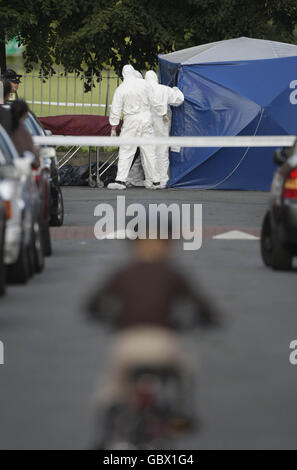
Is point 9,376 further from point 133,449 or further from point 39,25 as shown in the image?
point 39,25

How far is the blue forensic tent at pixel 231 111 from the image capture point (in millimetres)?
26641

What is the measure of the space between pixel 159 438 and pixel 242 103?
79.5 ft

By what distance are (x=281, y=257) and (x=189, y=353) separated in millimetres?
10485

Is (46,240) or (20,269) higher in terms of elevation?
(20,269)

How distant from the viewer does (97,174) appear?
27016 millimetres

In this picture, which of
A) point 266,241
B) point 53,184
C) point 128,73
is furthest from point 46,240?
point 128,73

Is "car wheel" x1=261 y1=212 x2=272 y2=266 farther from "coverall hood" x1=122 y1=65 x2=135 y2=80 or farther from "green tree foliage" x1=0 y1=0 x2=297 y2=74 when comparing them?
"green tree foliage" x1=0 y1=0 x2=297 y2=74

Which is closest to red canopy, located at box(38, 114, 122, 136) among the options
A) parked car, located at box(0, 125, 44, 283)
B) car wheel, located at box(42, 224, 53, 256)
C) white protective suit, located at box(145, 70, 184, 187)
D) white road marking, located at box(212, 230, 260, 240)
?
white protective suit, located at box(145, 70, 184, 187)

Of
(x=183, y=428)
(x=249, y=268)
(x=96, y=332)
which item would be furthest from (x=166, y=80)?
(x=183, y=428)

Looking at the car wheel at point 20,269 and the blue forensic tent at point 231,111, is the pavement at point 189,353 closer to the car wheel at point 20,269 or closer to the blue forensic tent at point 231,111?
the car wheel at point 20,269

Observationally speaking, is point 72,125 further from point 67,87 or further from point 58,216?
point 58,216

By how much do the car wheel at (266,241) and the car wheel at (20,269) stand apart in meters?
3.32

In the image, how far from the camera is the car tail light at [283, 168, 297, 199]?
12.1 meters

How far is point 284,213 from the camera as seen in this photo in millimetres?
12117
